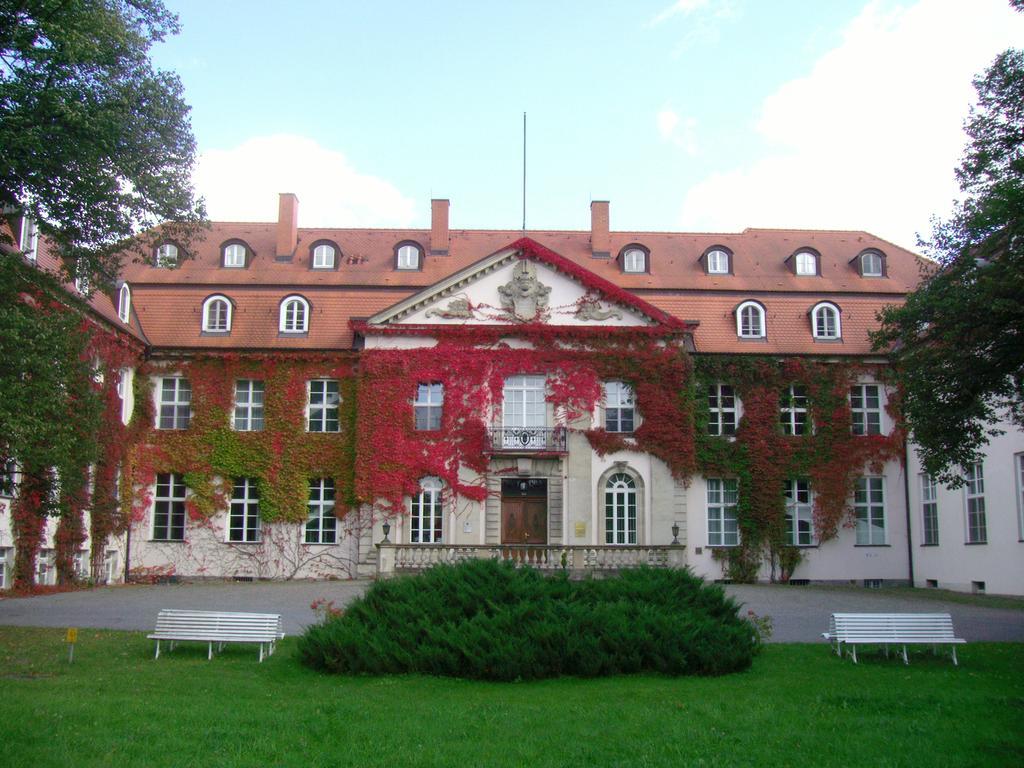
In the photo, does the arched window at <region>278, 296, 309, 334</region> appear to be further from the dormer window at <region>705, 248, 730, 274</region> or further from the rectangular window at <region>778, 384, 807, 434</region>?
the rectangular window at <region>778, 384, 807, 434</region>

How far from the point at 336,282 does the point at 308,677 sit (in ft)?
71.3

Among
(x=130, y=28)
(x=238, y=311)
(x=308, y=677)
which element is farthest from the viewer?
(x=238, y=311)

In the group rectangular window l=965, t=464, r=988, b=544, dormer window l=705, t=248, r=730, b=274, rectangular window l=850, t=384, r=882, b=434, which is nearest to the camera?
rectangular window l=965, t=464, r=988, b=544

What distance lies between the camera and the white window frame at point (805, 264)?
115 feet

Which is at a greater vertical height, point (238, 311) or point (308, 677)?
point (238, 311)

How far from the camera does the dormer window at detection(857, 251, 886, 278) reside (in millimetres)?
35094

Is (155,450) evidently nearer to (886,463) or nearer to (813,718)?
(886,463)

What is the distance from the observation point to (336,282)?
33500 millimetres

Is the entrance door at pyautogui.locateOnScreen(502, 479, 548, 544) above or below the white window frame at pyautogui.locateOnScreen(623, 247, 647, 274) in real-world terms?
below

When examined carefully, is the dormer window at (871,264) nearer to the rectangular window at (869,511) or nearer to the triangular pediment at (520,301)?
the rectangular window at (869,511)

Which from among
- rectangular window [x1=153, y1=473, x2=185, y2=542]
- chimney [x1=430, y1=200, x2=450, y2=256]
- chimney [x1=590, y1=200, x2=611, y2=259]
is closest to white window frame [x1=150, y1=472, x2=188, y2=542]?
rectangular window [x1=153, y1=473, x2=185, y2=542]

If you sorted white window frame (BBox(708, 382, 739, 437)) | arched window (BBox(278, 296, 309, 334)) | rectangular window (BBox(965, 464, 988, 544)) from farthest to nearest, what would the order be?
arched window (BBox(278, 296, 309, 334))
white window frame (BBox(708, 382, 739, 437))
rectangular window (BBox(965, 464, 988, 544))

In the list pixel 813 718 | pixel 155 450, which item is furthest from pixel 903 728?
pixel 155 450

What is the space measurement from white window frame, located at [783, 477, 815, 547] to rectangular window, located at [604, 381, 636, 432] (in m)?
5.39
